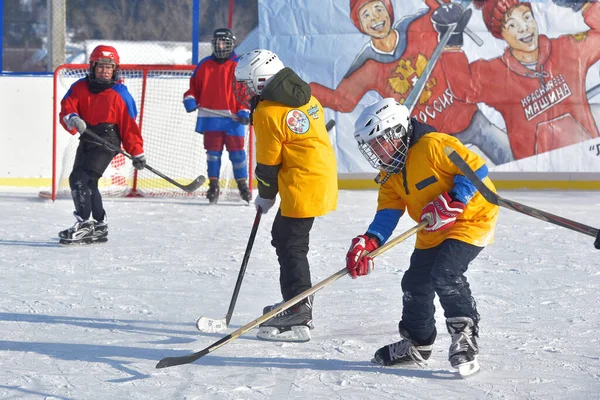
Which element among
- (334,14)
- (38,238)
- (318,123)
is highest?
(334,14)

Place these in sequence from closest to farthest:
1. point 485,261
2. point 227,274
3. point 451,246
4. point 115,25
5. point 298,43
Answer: point 451,246
point 227,274
point 485,261
point 298,43
point 115,25

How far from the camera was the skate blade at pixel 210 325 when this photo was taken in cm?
392

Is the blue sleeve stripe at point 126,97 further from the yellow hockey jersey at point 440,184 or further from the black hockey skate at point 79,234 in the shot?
the yellow hockey jersey at point 440,184

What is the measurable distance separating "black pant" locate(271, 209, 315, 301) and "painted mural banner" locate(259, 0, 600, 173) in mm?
4612

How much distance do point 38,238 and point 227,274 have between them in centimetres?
173

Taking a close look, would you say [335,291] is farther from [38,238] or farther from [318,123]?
[38,238]

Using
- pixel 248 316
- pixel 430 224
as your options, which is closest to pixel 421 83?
pixel 248 316

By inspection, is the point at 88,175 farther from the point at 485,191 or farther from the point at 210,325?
the point at 485,191

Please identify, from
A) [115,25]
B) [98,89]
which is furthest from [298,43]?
[98,89]

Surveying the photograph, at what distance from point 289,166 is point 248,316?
0.78 m

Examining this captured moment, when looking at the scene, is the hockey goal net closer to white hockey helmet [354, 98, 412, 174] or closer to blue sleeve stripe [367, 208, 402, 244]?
blue sleeve stripe [367, 208, 402, 244]

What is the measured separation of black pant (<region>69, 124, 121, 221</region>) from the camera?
6.01m

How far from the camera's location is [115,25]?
30.8 feet

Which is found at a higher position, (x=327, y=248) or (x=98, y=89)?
(x=98, y=89)
